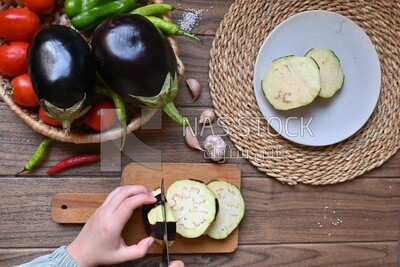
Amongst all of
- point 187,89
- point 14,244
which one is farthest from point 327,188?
point 14,244

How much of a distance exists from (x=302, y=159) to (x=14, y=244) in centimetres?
55

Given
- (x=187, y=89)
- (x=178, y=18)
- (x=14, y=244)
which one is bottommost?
(x=14, y=244)

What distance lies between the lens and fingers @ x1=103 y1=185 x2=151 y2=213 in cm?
96

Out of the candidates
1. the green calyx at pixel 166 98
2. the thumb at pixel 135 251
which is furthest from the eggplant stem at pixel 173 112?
the thumb at pixel 135 251

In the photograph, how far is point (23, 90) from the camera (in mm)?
927

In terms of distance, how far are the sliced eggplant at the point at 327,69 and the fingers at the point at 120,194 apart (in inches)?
14.8

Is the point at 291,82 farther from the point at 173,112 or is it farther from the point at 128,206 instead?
the point at 128,206

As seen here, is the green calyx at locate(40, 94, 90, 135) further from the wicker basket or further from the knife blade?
the knife blade

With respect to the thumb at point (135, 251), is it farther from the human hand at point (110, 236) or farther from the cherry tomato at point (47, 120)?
the cherry tomato at point (47, 120)

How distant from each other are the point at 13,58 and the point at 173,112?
275 mm

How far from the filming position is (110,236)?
3.08 ft

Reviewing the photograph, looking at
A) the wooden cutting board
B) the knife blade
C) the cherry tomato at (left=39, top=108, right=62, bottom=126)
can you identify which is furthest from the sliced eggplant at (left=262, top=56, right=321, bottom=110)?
the cherry tomato at (left=39, top=108, right=62, bottom=126)

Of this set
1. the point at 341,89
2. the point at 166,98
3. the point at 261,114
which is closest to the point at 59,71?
the point at 166,98

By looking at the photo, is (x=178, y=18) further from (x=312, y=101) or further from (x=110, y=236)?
(x=110, y=236)
